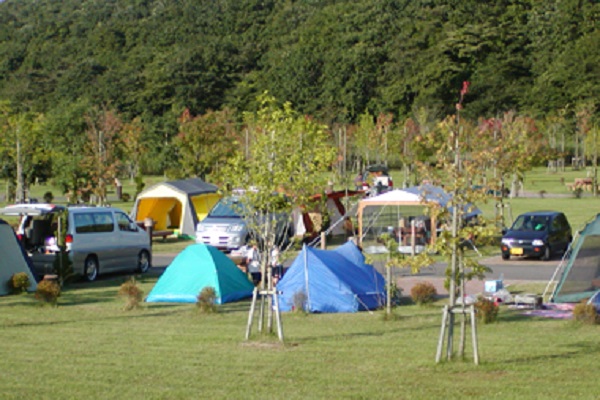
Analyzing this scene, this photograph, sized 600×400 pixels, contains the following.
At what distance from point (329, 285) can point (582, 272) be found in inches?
182

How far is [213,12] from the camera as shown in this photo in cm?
12425

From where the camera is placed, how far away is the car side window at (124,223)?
22125mm

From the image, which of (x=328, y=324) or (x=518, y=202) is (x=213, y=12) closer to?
(x=518, y=202)

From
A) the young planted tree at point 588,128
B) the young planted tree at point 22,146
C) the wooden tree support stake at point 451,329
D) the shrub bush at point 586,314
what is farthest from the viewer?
the young planted tree at point 588,128

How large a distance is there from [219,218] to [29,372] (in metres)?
18.1

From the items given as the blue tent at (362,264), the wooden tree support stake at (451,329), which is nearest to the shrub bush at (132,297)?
the blue tent at (362,264)

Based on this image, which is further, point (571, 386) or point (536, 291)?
point (536, 291)

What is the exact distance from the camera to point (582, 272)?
16.9 m

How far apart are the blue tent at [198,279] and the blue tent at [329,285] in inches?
48.5

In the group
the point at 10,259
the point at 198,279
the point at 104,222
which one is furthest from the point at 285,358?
the point at 104,222

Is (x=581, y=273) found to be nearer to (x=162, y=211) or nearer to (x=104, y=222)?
(x=104, y=222)

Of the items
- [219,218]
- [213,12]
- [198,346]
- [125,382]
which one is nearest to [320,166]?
[198,346]

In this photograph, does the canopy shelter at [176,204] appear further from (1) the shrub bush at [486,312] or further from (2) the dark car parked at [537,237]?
(1) the shrub bush at [486,312]

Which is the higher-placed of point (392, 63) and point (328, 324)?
point (392, 63)
